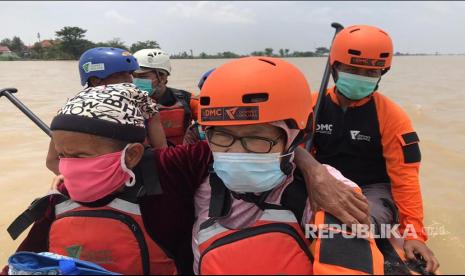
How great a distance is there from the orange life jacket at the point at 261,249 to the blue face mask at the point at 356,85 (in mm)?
1481

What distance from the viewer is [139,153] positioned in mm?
1702

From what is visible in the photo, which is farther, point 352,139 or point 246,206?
point 352,139

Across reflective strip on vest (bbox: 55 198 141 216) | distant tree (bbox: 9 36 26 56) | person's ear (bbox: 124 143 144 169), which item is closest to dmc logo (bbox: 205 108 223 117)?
person's ear (bbox: 124 143 144 169)

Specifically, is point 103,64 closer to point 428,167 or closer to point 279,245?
point 279,245

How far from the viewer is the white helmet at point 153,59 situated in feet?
12.3

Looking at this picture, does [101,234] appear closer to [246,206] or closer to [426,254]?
[246,206]

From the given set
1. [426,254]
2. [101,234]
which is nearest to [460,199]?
[426,254]

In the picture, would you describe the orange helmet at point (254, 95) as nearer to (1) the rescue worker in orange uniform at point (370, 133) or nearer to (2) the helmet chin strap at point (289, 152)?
(2) the helmet chin strap at point (289, 152)

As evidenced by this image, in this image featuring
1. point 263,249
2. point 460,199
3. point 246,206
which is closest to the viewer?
point 263,249

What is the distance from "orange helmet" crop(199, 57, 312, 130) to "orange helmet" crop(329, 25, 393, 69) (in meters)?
1.29

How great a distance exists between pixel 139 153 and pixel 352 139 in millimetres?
1649

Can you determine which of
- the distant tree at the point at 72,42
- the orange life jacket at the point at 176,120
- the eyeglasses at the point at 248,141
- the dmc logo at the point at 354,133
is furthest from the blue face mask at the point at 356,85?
the distant tree at the point at 72,42

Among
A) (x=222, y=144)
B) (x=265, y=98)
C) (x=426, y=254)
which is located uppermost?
(x=265, y=98)

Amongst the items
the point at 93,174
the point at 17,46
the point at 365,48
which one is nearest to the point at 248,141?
Answer: the point at 93,174
